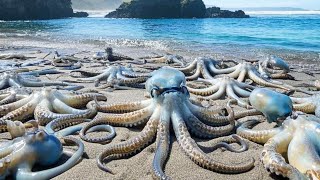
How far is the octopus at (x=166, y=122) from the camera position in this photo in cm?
376

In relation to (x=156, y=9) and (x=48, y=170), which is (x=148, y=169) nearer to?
(x=48, y=170)

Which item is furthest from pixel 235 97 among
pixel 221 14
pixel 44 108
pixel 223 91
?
pixel 221 14

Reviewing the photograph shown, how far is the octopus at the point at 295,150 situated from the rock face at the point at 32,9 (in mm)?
74676

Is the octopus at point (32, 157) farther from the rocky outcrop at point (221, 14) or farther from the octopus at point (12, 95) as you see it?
the rocky outcrop at point (221, 14)

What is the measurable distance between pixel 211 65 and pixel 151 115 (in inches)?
195

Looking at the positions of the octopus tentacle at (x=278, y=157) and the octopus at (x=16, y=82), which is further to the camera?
the octopus at (x=16, y=82)

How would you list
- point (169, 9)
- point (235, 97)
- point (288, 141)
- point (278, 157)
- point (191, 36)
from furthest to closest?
point (169, 9), point (191, 36), point (235, 97), point (288, 141), point (278, 157)

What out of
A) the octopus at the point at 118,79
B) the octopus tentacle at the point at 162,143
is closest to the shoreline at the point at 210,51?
the octopus at the point at 118,79

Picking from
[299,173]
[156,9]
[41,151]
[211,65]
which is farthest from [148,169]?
[156,9]

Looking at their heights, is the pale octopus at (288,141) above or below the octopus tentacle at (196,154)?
above

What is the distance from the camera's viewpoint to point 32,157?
3.44 metres

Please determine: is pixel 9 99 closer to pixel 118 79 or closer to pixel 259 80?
pixel 118 79

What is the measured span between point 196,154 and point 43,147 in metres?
1.56

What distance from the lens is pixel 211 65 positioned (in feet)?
29.9
